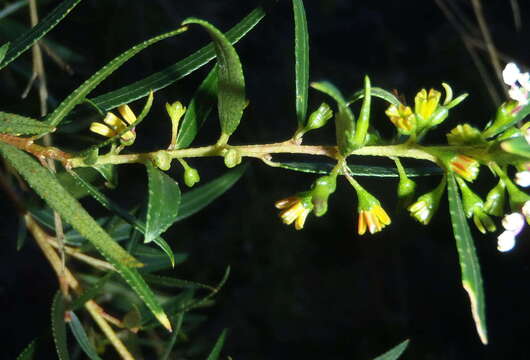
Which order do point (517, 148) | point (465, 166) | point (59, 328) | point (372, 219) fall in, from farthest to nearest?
point (59, 328) → point (372, 219) → point (465, 166) → point (517, 148)

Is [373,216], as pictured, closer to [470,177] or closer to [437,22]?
[470,177]

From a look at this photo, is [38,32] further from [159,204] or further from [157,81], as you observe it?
[159,204]

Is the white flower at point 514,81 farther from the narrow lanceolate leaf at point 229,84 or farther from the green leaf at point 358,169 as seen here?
the narrow lanceolate leaf at point 229,84

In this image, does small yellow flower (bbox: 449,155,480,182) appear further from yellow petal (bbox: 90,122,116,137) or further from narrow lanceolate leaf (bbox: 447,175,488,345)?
yellow petal (bbox: 90,122,116,137)

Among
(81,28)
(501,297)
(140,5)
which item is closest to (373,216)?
(140,5)

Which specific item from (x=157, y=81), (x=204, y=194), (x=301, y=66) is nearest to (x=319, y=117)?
(x=301, y=66)

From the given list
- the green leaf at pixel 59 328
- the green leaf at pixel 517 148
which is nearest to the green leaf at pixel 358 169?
the green leaf at pixel 517 148
